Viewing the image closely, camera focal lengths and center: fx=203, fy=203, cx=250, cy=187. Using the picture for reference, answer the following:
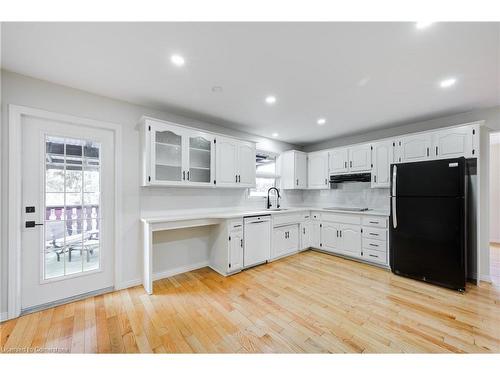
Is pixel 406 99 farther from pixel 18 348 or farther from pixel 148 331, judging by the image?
pixel 18 348

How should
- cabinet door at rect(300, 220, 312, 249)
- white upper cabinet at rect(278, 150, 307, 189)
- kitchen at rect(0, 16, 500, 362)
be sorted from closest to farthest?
kitchen at rect(0, 16, 500, 362) → cabinet door at rect(300, 220, 312, 249) → white upper cabinet at rect(278, 150, 307, 189)

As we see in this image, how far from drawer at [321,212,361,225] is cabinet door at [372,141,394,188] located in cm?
67

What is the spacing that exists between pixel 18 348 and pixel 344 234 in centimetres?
424

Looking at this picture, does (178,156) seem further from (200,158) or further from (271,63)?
(271,63)

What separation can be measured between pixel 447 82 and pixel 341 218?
2427 mm

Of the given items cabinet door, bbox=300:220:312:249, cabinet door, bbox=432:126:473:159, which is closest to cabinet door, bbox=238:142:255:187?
cabinet door, bbox=300:220:312:249

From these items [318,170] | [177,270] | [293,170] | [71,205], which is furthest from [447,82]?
[71,205]

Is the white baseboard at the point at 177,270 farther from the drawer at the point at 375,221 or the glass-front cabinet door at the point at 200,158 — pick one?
the drawer at the point at 375,221

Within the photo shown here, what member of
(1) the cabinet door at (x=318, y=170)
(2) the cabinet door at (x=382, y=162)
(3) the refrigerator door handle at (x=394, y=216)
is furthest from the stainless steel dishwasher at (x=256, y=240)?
(2) the cabinet door at (x=382, y=162)

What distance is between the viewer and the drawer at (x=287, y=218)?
377cm

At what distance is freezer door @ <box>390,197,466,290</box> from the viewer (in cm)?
258

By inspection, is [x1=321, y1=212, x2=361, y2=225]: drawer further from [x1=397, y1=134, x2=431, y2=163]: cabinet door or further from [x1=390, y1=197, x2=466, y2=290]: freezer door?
[x1=397, y1=134, x2=431, y2=163]: cabinet door

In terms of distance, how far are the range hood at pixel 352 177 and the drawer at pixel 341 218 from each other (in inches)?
28.5

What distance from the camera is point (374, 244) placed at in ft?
11.2
